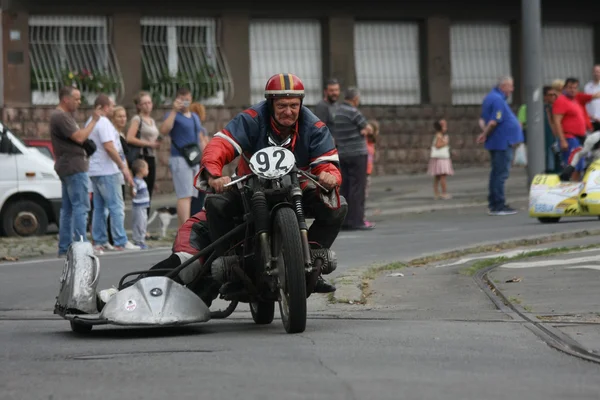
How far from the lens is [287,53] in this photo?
30.2 meters

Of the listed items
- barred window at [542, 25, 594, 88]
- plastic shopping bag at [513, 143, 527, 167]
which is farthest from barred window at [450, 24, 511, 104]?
plastic shopping bag at [513, 143, 527, 167]

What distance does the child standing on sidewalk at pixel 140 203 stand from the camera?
1709 centimetres

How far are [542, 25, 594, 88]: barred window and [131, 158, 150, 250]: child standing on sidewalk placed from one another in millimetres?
16575

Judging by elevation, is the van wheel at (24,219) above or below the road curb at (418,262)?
above

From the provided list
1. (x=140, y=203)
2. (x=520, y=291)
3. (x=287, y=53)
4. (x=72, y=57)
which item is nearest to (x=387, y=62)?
(x=287, y=53)

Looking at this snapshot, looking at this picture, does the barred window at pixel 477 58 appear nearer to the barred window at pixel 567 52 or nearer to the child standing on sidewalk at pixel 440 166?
the barred window at pixel 567 52

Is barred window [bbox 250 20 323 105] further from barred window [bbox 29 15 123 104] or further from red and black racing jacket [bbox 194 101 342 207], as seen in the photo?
red and black racing jacket [bbox 194 101 342 207]

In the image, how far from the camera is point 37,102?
2691 centimetres

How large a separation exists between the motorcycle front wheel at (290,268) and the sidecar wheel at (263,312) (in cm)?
72

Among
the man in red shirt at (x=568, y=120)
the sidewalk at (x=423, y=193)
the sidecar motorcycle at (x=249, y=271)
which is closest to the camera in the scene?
the sidecar motorcycle at (x=249, y=271)

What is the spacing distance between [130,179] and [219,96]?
12358 mm

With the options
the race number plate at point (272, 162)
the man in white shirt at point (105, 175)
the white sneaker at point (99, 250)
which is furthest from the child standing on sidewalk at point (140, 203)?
the race number plate at point (272, 162)

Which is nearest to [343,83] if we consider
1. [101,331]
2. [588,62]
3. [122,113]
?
[588,62]

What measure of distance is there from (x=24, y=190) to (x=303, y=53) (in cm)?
1183
